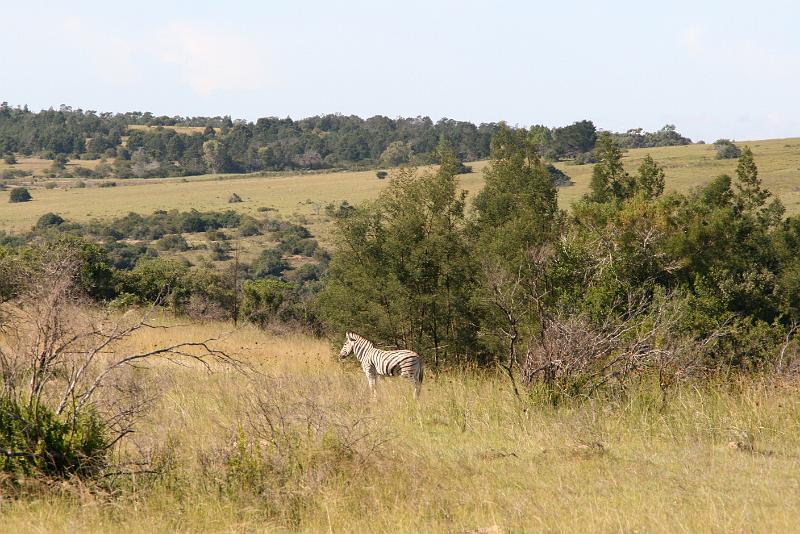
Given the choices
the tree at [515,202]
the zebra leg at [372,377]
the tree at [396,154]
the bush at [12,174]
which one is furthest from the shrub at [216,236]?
the zebra leg at [372,377]

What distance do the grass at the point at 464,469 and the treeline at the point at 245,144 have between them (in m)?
95.7

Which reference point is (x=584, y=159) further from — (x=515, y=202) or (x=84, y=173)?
(x=515, y=202)

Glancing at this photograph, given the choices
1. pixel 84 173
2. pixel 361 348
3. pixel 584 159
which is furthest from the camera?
pixel 84 173

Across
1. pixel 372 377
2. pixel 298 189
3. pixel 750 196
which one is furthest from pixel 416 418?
pixel 298 189

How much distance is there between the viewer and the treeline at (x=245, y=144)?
121812 millimetres

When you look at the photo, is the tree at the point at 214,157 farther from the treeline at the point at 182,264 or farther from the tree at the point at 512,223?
the tree at the point at 512,223

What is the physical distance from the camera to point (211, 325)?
23938 millimetres

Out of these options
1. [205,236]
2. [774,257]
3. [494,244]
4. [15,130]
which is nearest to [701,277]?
[494,244]

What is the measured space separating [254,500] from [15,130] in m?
163

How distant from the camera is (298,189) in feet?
339

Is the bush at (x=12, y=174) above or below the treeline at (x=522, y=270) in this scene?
below

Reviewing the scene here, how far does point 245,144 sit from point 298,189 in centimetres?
3987

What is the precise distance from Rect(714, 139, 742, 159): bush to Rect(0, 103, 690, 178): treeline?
44.0 ft

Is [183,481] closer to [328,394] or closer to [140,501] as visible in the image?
[140,501]
